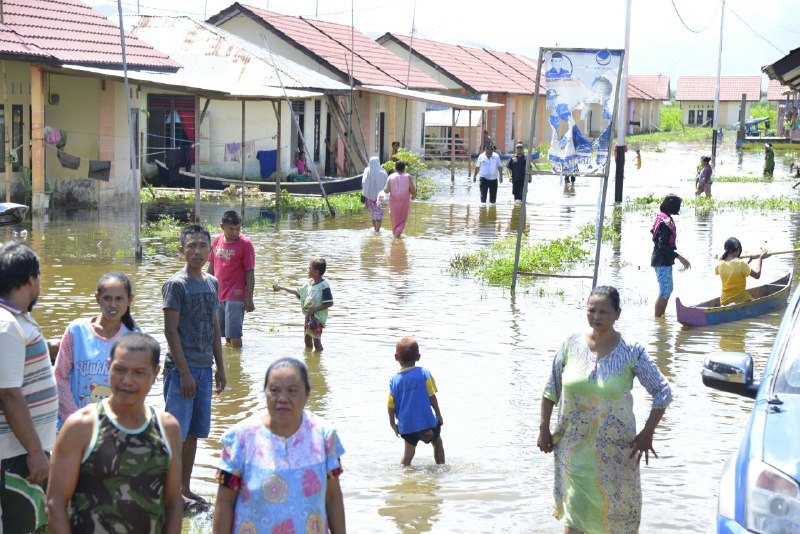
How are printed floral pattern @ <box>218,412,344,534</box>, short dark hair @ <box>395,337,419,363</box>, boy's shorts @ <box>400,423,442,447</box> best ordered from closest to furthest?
printed floral pattern @ <box>218,412,344,534</box> → short dark hair @ <box>395,337,419,363</box> → boy's shorts @ <box>400,423,442,447</box>

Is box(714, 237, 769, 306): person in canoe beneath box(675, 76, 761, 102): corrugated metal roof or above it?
beneath

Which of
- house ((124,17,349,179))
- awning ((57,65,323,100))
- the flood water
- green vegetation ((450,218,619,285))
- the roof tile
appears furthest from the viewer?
the roof tile

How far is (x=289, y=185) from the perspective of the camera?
2791cm

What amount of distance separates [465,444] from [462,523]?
1.68 metres

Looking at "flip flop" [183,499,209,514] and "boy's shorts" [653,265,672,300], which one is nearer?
"flip flop" [183,499,209,514]

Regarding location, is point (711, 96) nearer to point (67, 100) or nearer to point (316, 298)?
point (67, 100)

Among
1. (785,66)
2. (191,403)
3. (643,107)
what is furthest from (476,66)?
(191,403)

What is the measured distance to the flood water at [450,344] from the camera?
24.5 ft

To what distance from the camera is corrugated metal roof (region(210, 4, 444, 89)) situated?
120ft

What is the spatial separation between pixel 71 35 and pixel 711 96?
9743 cm

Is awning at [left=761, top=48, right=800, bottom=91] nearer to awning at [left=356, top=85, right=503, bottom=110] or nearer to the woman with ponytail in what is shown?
the woman with ponytail

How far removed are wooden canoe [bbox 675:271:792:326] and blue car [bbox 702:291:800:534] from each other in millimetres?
7464

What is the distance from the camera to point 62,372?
5605 millimetres

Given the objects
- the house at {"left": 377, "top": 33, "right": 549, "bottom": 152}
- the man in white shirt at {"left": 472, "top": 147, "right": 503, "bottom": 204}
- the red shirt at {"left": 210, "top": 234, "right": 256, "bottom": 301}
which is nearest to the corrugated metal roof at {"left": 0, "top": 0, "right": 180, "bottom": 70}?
the man in white shirt at {"left": 472, "top": 147, "right": 503, "bottom": 204}
